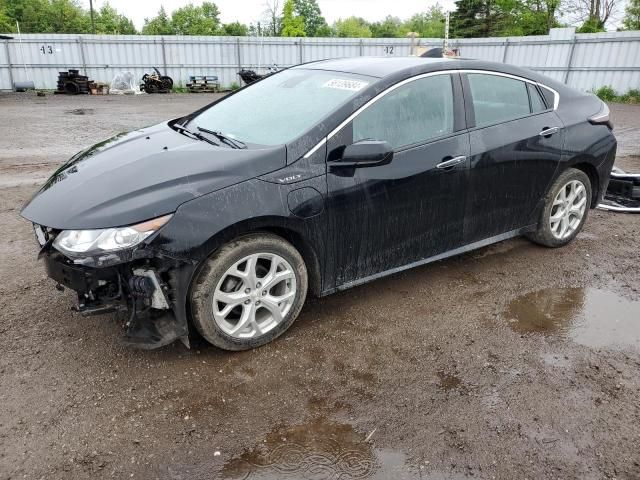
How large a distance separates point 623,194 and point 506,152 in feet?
10.1

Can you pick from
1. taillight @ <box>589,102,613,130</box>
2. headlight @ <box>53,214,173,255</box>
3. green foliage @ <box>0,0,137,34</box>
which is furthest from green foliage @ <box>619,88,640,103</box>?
green foliage @ <box>0,0,137,34</box>

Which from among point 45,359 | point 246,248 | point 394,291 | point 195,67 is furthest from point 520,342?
point 195,67

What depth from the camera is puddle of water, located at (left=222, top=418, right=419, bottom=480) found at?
2.32 metres

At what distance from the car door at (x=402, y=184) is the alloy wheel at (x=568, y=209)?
128cm

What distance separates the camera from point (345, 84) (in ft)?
11.7

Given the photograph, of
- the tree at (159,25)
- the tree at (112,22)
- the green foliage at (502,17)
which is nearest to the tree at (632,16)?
the green foliage at (502,17)

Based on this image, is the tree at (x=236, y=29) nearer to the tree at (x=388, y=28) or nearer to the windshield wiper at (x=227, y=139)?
the tree at (x=388, y=28)

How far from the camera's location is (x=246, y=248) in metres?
2.98

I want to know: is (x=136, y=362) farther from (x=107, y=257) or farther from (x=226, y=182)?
(x=226, y=182)

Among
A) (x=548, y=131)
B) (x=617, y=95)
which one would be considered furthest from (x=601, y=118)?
(x=617, y=95)

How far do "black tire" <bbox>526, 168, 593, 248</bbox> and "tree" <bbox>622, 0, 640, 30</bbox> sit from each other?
31.2 m

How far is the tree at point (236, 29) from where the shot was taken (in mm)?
66688

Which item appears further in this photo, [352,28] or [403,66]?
[352,28]

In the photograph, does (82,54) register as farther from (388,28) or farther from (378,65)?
(388,28)
